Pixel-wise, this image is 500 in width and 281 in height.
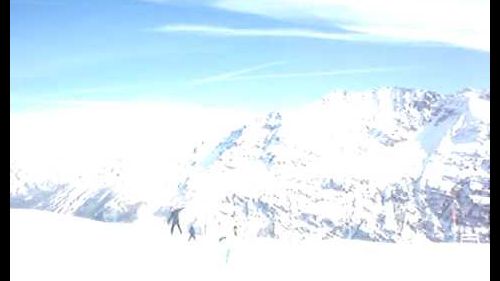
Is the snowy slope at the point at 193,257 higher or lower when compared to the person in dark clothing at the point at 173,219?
lower

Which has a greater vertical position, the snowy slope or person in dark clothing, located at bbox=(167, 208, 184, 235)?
person in dark clothing, located at bbox=(167, 208, 184, 235)

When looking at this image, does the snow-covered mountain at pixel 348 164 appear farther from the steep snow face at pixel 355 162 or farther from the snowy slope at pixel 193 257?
the snowy slope at pixel 193 257

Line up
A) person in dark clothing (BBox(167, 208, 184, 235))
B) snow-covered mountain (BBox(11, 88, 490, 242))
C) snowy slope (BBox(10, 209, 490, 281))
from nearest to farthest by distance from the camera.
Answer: snowy slope (BBox(10, 209, 490, 281)) < person in dark clothing (BBox(167, 208, 184, 235)) < snow-covered mountain (BBox(11, 88, 490, 242))

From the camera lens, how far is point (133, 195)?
391ft

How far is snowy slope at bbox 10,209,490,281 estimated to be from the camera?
601 centimetres

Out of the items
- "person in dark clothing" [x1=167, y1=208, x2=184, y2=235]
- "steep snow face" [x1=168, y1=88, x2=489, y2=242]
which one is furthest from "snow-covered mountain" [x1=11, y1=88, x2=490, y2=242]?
"person in dark clothing" [x1=167, y1=208, x2=184, y2=235]

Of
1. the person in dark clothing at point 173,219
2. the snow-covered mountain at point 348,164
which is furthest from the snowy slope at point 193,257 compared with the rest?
the snow-covered mountain at point 348,164

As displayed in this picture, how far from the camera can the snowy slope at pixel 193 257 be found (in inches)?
237

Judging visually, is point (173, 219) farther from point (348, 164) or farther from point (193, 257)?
point (348, 164)

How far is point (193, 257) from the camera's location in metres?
6.28

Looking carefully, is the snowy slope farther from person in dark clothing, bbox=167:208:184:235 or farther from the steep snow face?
the steep snow face

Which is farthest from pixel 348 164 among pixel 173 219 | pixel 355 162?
pixel 173 219

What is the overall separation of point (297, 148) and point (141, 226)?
157651 mm
